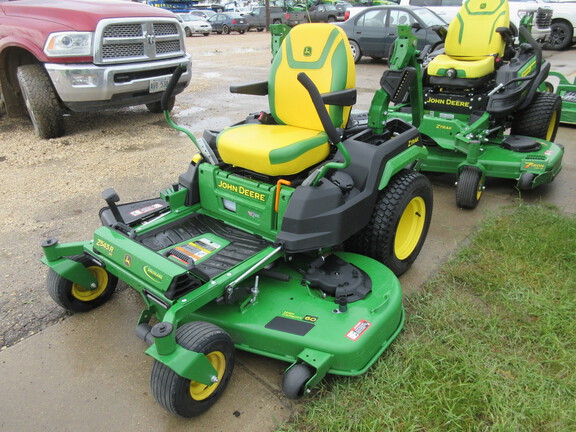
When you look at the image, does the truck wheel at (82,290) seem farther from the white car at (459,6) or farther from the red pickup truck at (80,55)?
the white car at (459,6)

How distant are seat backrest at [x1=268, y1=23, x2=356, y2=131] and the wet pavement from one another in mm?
1320

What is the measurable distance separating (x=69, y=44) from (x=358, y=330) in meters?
4.74

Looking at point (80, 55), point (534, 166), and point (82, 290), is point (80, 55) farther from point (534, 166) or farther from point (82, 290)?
point (534, 166)

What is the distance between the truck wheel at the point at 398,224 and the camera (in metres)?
2.82

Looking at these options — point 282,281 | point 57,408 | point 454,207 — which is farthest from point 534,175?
point 57,408

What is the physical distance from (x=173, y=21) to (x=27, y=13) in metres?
1.70

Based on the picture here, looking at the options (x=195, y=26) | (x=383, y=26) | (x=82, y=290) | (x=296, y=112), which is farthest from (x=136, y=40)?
(x=195, y=26)

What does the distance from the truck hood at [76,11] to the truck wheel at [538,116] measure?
4515 mm

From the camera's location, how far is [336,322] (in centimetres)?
228

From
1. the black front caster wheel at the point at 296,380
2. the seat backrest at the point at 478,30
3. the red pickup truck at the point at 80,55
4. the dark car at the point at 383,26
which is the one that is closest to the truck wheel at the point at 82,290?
the black front caster wheel at the point at 296,380

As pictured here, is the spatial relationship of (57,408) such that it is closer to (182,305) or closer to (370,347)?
(182,305)

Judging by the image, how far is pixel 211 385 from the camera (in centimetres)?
210

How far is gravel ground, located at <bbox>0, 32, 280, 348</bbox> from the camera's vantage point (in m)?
2.96

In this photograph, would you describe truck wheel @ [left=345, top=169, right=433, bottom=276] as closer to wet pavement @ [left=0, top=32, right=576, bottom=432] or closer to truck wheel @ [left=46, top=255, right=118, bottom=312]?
wet pavement @ [left=0, top=32, right=576, bottom=432]
